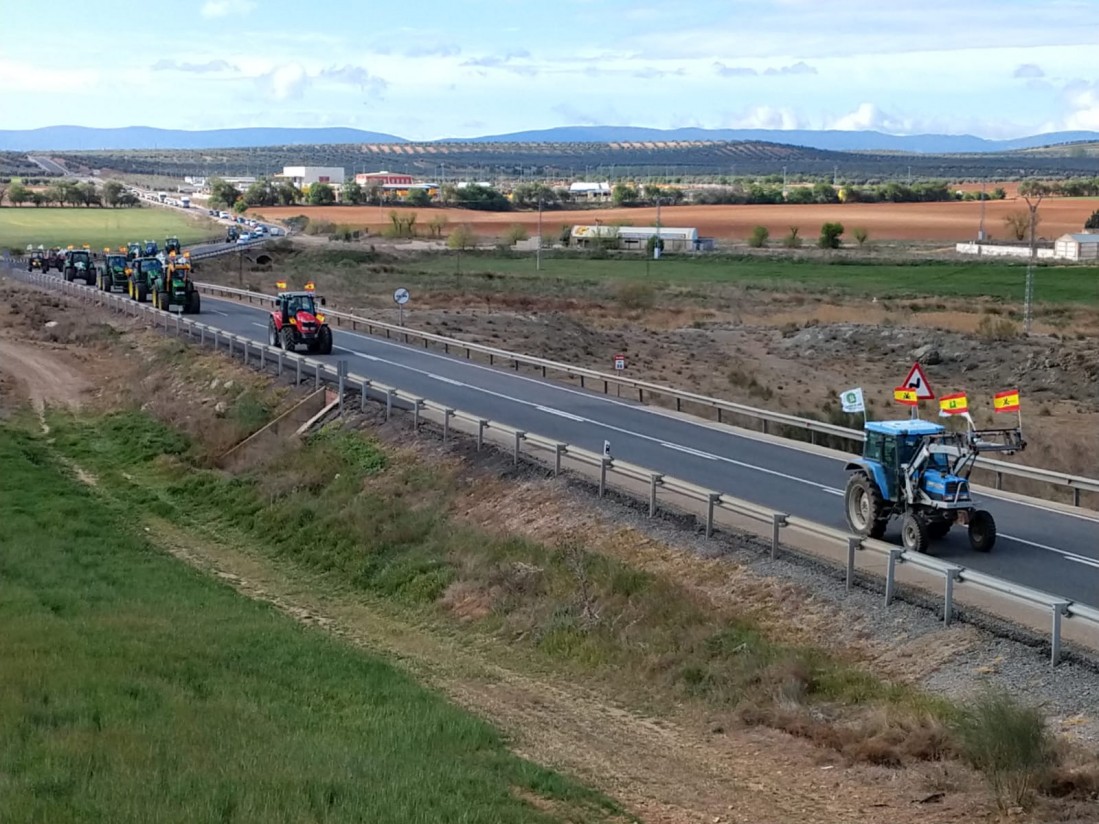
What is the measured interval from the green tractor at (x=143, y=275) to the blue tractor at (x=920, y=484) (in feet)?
147

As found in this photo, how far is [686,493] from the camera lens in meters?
21.8

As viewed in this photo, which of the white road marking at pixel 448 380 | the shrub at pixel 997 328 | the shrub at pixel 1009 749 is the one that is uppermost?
the shrub at pixel 1009 749

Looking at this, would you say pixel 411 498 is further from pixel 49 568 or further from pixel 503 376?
pixel 503 376

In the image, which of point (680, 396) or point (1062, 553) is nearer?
point (1062, 553)

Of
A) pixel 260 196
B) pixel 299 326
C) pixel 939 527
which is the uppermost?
pixel 939 527

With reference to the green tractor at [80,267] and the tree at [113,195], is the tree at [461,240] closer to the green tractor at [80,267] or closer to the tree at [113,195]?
the green tractor at [80,267]

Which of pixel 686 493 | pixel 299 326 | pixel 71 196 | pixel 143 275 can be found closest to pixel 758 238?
pixel 71 196

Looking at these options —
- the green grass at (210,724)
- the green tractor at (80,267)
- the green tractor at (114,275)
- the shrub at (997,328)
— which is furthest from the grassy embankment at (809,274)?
the green grass at (210,724)

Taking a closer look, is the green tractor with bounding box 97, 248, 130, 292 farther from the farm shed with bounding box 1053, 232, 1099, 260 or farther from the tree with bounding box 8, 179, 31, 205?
the tree with bounding box 8, 179, 31, 205

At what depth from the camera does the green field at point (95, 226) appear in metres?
117

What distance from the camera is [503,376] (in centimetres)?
4091

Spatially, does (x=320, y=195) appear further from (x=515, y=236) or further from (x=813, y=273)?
(x=813, y=273)

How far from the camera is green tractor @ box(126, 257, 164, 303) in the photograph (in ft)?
201

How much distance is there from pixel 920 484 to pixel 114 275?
5444 centimetres
